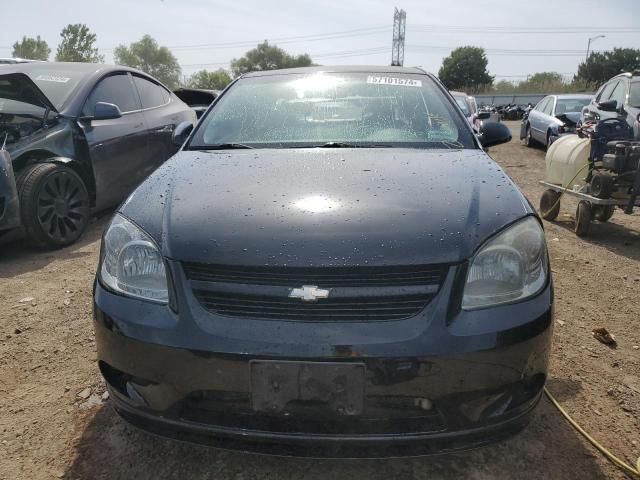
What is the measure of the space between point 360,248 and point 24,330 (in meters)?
2.38

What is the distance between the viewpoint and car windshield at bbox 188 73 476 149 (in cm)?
259

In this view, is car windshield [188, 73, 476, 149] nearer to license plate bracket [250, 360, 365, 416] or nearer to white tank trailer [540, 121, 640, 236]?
license plate bracket [250, 360, 365, 416]

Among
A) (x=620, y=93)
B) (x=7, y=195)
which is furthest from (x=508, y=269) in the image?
(x=620, y=93)

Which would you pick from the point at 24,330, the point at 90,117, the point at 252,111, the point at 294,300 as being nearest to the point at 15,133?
the point at 90,117

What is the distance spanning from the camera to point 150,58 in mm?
88562

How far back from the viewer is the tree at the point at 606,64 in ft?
187

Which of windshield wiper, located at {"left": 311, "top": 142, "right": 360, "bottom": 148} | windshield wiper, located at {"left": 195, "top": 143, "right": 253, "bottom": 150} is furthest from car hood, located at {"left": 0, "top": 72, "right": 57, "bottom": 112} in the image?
windshield wiper, located at {"left": 311, "top": 142, "right": 360, "bottom": 148}

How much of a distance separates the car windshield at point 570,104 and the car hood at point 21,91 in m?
11.1

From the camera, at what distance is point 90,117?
4648mm

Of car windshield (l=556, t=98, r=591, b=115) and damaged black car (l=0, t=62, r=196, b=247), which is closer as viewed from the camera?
damaged black car (l=0, t=62, r=196, b=247)

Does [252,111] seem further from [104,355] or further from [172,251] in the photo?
[104,355]

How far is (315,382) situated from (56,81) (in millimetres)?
4636

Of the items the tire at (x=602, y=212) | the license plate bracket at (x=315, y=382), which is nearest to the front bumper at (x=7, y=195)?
the license plate bracket at (x=315, y=382)

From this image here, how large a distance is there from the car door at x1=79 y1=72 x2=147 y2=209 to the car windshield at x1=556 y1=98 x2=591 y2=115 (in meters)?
10.1
